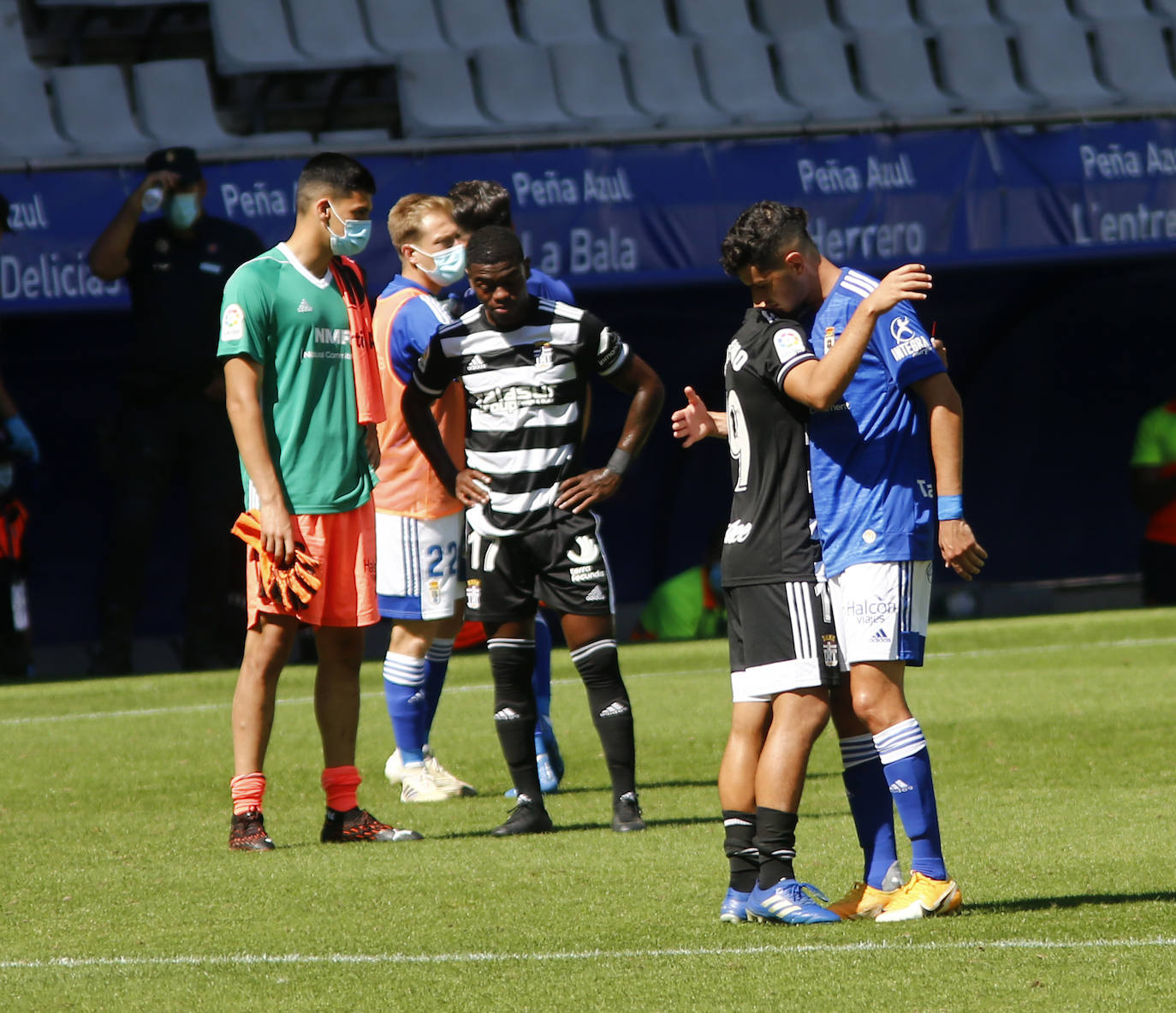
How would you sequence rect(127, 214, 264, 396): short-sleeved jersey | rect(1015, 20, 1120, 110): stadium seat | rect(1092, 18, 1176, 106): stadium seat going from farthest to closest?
rect(1092, 18, 1176, 106): stadium seat → rect(1015, 20, 1120, 110): stadium seat → rect(127, 214, 264, 396): short-sleeved jersey

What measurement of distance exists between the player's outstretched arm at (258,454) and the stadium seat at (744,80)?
9.52 meters

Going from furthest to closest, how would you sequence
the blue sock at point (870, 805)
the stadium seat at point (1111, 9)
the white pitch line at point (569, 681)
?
the stadium seat at point (1111, 9)
the white pitch line at point (569, 681)
the blue sock at point (870, 805)

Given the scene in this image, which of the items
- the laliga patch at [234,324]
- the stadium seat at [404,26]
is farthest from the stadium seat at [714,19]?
the laliga patch at [234,324]

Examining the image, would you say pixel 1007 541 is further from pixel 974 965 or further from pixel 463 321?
pixel 974 965

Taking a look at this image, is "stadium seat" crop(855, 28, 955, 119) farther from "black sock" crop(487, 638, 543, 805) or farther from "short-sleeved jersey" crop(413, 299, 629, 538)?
"black sock" crop(487, 638, 543, 805)

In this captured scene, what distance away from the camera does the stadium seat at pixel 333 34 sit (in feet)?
46.9

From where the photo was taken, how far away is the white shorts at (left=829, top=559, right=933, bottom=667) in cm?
440

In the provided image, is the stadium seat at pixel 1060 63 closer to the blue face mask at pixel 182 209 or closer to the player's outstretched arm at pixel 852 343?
the blue face mask at pixel 182 209

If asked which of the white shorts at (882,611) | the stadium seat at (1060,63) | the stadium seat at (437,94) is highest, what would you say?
→ the stadium seat at (1060,63)

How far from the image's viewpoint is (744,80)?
49.6 feet

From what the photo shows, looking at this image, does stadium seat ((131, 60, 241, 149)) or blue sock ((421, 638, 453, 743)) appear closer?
blue sock ((421, 638, 453, 743))

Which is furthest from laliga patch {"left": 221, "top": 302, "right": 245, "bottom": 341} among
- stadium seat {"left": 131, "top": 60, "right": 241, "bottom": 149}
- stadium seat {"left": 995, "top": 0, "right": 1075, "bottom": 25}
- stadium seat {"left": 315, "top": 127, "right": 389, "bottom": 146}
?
stadium seat {"left": 995, "top": 0, "right": 1075, "bottom": 25}

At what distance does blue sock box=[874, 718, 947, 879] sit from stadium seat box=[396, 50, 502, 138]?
32.6 ft

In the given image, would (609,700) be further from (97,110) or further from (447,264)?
(97,110)
